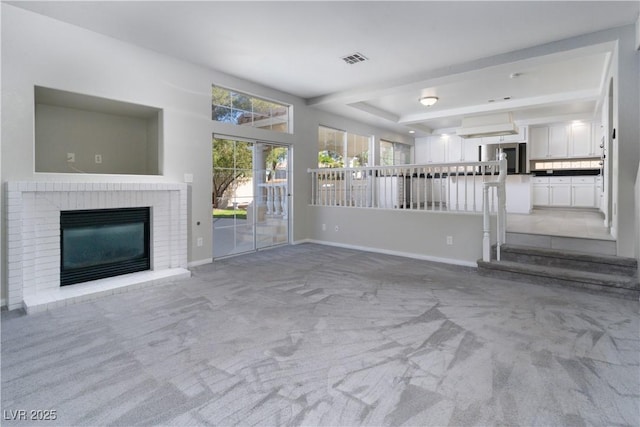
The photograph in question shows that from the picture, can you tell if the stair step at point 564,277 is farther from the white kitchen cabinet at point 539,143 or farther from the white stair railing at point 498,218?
the white kitchen cabinet at point 539,143

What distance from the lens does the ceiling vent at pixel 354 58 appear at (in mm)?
4340

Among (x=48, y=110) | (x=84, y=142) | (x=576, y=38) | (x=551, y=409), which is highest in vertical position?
(x=576, y=38)

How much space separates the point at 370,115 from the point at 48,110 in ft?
18.9

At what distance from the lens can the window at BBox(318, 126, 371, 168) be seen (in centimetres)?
733

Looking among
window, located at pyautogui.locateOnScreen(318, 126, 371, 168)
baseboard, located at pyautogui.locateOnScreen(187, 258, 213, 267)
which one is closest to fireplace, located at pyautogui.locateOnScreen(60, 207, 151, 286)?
baseboard, located at pyautogui.locateOnScreen(187, 258, 213, 267)

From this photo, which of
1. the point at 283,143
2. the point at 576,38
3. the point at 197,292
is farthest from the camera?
the point at 283,143

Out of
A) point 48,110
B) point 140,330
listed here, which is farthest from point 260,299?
point 48,110

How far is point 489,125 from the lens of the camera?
23.5 feet

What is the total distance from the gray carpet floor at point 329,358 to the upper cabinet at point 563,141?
665cm

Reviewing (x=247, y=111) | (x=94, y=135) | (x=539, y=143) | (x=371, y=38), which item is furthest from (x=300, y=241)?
(x=539, y=143)

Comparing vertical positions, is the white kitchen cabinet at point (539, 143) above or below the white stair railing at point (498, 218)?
above

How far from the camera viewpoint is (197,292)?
11.4 ft

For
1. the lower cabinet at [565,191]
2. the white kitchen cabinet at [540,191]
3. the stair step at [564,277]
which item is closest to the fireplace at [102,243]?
the stair step at [564,277]

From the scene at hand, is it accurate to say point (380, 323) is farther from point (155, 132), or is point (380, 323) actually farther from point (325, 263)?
point (155, 132)
